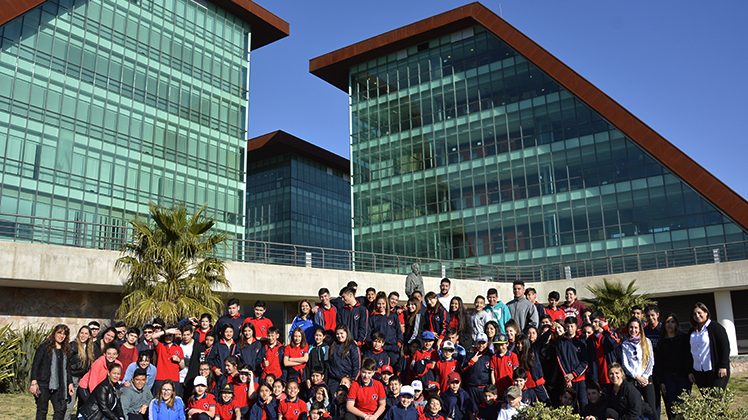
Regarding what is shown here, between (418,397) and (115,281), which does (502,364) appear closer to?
(418,397)

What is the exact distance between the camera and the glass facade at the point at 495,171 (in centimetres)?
3866

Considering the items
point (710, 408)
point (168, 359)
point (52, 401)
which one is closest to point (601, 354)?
point (710, 408)

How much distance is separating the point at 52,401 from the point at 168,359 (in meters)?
1.89

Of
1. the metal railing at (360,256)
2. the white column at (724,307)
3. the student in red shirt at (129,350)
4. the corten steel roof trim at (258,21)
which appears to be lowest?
the student in red shirt at (129,350)

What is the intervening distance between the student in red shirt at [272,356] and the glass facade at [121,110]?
72.1ft

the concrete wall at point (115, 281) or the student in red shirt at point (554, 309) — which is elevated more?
the concrete wall at point (115, 281)

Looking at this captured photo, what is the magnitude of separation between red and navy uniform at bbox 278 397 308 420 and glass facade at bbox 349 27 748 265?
3173cm

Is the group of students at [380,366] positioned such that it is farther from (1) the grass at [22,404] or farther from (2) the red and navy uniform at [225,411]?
(1) the grass at [22,404]

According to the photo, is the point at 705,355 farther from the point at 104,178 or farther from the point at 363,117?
the point at 363,117

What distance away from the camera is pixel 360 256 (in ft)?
110

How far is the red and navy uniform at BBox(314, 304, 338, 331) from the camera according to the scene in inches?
496

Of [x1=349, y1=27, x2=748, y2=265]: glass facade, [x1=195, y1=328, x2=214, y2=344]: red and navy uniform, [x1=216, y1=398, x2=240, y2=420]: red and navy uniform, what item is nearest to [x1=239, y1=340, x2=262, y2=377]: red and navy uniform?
[x1=195, y1=328, x2=214, y2=344]: red and navy uniform

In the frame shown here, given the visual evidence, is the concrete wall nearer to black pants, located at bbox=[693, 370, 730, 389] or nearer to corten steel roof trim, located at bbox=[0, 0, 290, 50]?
black pants, located at bbox=[693, 370, 730, 389]

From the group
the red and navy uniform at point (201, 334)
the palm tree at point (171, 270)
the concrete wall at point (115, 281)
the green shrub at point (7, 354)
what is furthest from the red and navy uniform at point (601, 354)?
the concrete wall at point (115, 281)
